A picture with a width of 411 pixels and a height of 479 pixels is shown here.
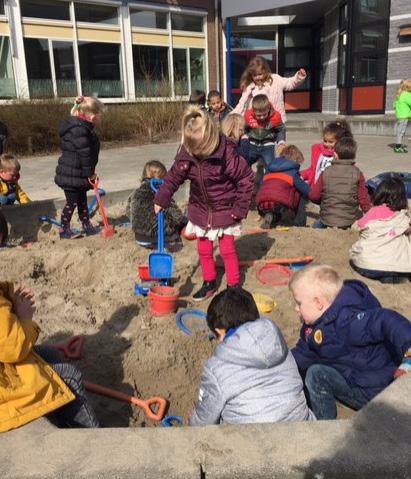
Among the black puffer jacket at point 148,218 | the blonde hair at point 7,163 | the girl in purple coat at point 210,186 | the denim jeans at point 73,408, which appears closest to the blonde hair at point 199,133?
the girl in purple coat at point 210,186

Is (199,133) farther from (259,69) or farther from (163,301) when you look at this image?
(259,69)

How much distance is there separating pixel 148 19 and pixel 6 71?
222 inches

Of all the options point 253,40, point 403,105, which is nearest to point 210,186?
point 403,105

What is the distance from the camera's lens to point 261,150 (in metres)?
6.30

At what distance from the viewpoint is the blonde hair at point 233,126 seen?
19.0 ft

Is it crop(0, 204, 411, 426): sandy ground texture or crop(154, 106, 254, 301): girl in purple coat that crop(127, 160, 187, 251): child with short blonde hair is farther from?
crop(154, 106, 254, 301): girl in purple coat

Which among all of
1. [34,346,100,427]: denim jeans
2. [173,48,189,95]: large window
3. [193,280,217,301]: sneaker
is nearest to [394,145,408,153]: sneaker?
[193,280,217,301]: sneaker

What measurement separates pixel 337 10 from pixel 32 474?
55.8 ft

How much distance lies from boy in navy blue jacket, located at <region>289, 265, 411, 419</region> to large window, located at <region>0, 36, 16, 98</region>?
46.6ft

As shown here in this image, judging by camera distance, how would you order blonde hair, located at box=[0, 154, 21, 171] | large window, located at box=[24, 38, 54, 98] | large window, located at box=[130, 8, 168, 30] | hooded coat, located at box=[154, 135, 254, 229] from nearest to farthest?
hooded coat, located at box=[154, 135, 254, 229], blonde hair, located at box=[0, 154, 21, 171], large window, located at box=[24, 38, 54, 98], large window, located at box=[130, 8, 168, 30]

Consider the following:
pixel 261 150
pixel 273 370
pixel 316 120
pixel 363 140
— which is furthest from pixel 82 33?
pixel 273 370

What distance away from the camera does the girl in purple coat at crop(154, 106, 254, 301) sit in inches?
136

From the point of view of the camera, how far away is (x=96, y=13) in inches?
644

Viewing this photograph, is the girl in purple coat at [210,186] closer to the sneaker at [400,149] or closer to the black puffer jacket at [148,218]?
the black puffer jacket at [148,218]
